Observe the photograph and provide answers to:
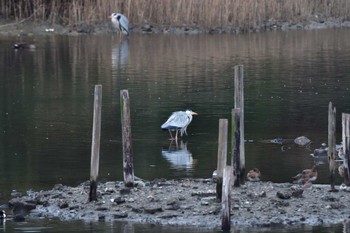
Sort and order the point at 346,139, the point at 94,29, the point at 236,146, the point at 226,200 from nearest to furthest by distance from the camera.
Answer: the point at 226,200, the point at 346,139, the point at 236,146, the point at 94,29

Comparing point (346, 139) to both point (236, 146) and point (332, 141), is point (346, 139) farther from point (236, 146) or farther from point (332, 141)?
point (236, 146)

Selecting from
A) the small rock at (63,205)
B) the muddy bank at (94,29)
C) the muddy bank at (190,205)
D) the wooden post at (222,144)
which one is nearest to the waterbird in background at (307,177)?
the muddy bank at (190,205)

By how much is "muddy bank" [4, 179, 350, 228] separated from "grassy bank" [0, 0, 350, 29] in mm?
28997

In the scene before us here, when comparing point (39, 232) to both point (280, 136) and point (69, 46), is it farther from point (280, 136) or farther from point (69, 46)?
point (69, 46)

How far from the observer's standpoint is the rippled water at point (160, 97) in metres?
19.1

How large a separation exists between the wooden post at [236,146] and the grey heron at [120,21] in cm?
2729

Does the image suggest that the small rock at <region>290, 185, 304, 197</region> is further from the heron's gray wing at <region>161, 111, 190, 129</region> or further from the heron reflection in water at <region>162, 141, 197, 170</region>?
the heron's gray wing at <region>161, 111, 190, 129</region>

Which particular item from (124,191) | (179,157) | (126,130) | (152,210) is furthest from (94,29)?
(152,210)

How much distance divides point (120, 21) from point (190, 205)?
28381 millimetres

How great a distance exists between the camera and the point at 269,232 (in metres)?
13.8

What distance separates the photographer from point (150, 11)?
45.7m

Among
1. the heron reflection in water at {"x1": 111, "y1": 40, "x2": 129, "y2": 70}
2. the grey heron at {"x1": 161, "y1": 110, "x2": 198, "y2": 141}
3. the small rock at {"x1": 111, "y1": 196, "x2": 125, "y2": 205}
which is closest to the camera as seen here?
the small rock at {"x1": 111, "y1": 196, "x2": 125, "y2": 205}

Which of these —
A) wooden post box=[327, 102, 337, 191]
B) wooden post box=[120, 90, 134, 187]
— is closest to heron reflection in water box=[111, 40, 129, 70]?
wooden post box=[120, 90, 134, 187]

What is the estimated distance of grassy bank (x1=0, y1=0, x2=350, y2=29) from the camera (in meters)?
45.0
